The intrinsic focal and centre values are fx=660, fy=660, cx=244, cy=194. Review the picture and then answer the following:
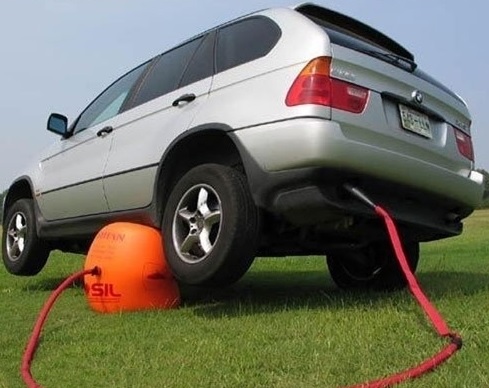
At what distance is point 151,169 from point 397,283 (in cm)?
219

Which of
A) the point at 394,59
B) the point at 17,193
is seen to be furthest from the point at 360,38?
the point at 17,193

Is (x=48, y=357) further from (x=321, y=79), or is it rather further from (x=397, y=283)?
(x=397, y=283)

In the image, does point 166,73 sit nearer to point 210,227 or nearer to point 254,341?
point 210,227

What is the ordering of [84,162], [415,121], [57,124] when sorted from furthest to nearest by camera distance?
[57,124]
[84,162]
[415,121]

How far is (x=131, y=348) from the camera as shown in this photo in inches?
137

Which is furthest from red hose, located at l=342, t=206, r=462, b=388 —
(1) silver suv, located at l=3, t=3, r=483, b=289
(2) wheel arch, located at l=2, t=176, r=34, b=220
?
(2) wheel arch, located at l=2, t=176, r=34, b=220

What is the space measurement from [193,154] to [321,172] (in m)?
1.17

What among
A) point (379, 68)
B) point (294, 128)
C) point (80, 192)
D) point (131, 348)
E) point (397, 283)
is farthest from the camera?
point (80, 192)

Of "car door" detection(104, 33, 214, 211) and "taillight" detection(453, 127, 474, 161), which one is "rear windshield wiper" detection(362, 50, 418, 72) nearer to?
"taillight" detection(453, 127, 474, 161)

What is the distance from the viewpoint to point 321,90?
147 inches

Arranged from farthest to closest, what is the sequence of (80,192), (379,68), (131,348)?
(80,192) < (379,68) < (131,348)

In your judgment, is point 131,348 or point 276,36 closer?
point 131,348

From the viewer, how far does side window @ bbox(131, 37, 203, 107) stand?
4997 mm

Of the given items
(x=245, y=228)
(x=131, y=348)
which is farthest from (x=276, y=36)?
(x=131, y=348)
